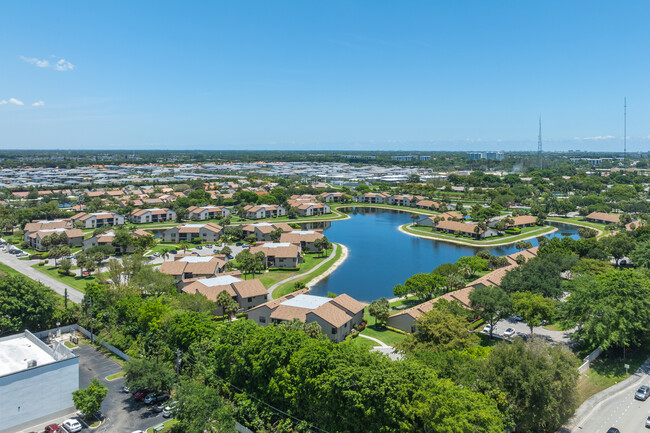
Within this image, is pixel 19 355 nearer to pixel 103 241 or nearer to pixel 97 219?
pixel 103 241

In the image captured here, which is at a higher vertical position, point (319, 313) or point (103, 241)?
point (103, 241)

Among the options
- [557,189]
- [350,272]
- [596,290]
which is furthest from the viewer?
[557,189]

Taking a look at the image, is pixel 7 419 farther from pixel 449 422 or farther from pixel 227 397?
pixel 449 422

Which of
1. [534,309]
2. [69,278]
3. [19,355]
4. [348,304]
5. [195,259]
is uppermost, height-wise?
[195,259]

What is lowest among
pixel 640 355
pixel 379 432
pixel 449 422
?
pixel 640 355

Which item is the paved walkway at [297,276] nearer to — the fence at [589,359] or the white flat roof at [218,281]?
the white flat roof at [218,281]

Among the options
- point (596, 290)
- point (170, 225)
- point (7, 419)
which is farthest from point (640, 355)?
point (170, 225)

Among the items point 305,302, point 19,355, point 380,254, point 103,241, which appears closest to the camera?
point 19,355

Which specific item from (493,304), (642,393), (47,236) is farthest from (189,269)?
(642,393)
